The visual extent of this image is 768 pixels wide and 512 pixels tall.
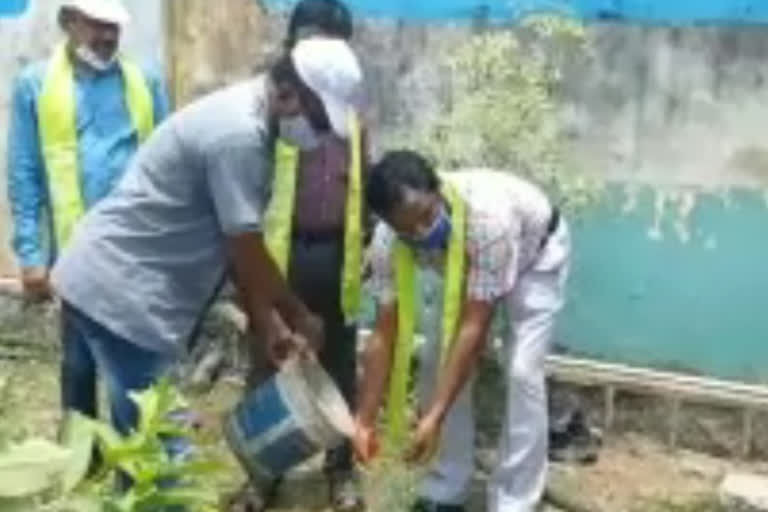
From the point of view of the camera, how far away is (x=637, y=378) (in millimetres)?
6082

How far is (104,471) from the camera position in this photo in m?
2.29

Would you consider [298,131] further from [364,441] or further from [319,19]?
[319,19]

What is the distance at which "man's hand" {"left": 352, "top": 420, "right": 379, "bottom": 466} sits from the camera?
14.9 feet

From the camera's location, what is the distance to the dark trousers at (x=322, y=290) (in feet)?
17.6

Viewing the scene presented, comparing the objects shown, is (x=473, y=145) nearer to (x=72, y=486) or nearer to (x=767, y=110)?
(x=767, y=110)

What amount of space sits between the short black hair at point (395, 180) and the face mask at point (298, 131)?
2.25ft

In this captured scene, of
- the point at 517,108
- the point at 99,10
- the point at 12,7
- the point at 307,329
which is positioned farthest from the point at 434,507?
the point at 12,7

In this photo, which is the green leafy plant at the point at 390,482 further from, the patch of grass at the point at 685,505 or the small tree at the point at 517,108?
the small tree at the point at 517,108

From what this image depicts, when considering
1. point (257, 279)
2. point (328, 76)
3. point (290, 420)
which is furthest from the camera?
point (290, 420)

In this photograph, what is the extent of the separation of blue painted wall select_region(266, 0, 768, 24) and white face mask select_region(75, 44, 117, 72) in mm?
1389

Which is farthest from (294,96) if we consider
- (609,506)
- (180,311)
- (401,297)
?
(609,506)

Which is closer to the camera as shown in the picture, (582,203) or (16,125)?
(16,125)

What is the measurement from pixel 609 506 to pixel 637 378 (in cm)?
64

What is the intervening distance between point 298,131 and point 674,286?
2.51m
